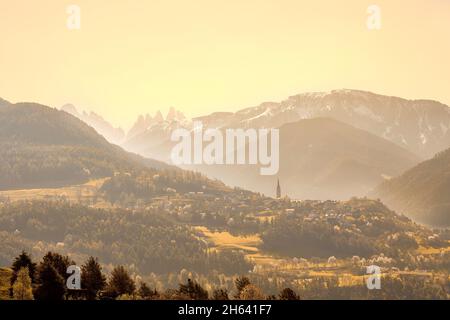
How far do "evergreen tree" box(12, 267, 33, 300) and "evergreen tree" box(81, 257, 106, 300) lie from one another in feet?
61.3

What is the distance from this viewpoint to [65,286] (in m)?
135

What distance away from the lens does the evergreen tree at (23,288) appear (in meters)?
122

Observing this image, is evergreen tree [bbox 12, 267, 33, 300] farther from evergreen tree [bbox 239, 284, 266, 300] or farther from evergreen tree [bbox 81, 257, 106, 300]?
evergreen tree [bbox 239, 284, 266, 300]

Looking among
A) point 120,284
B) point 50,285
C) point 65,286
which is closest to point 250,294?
point 120,284

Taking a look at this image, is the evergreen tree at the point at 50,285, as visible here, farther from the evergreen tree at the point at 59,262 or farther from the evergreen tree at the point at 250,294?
the evergreen tree at the point at 250,294

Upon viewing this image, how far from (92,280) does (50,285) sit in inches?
735

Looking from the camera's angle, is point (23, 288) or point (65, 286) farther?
point (65, 286)

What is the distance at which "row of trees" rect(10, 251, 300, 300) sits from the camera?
127 metres

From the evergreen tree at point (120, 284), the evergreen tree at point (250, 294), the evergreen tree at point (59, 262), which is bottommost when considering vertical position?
the evergreen tree at point (250, 294)

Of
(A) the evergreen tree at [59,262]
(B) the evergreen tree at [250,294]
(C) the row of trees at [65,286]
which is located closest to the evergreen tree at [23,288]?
(C) the row of trees at [65,286]

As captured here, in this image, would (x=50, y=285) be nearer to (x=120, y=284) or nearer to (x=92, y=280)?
(x=92, y=280)
